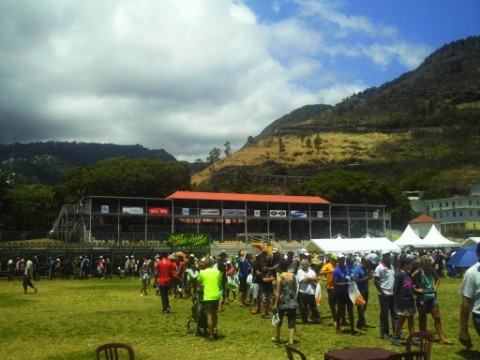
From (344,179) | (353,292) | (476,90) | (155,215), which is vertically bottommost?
(353,292)

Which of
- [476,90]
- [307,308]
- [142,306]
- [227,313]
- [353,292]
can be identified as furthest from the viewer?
[476,90]

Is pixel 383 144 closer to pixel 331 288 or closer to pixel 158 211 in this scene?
pixel 158 211

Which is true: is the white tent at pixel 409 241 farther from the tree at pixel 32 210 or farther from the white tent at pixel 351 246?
the tree at pixel 32 210

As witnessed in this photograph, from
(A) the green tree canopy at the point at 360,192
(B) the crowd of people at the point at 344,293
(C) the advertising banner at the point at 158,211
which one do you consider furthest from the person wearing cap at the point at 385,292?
(A) the green tree canopy at the point at 360,192

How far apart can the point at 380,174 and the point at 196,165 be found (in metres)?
73.4

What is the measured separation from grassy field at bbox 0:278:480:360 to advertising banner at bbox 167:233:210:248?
2046 centimetres

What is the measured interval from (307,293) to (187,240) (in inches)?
995

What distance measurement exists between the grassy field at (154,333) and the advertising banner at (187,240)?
67.1 ft

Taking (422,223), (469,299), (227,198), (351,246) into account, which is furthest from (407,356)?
(422,223)

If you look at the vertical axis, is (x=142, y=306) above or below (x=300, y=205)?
below

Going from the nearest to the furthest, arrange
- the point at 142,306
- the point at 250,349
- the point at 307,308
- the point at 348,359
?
the point at 348,359 → the point at 250,349 → the point at 307,308 → the point at 142,306

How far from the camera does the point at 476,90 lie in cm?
17562

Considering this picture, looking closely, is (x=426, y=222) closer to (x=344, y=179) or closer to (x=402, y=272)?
(x=344, y=179)

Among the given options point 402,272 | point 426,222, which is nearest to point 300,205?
point 426,222
